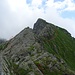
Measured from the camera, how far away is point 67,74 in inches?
7790

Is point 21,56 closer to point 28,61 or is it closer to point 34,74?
point 28,61

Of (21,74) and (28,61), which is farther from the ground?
(28,61)

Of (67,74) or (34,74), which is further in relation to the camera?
(67,74)

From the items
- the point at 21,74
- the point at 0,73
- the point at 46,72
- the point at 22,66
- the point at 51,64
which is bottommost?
the point at 0,73

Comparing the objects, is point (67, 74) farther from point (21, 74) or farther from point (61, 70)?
point (21, 74)

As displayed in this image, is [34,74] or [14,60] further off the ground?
[14,60]

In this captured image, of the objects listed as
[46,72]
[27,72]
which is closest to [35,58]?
[46,72]

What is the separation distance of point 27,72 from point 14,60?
137 ft

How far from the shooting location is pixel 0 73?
293 ft

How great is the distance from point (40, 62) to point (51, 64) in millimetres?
9651

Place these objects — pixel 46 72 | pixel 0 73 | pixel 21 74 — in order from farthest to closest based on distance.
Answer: pixel 46 72 < pixel 21 74 < pixel 0 73

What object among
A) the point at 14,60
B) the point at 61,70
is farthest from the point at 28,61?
the point at 61,70

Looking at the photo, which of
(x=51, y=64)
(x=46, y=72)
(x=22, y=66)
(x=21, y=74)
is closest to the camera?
(x=21, y=74)

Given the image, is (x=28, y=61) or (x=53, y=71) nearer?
(x=28, y=61)
